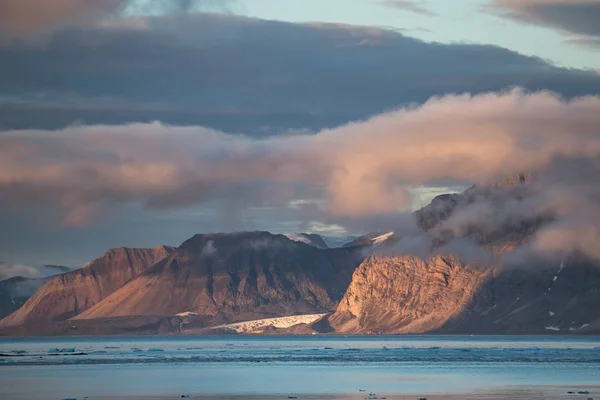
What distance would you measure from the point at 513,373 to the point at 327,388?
41.1m

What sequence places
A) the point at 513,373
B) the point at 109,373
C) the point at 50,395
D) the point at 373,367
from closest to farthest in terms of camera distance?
the point at 50,395
the point at 513,373
the point at 109,373
the point at 373,367

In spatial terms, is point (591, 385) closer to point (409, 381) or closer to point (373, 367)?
point (409, 381)

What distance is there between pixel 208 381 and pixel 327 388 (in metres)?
21.8

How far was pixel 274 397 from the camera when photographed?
11100 cm

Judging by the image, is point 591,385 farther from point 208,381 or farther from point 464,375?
point 208,381

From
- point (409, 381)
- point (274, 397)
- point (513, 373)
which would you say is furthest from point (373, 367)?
point (274, 397)

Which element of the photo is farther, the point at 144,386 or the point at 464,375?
the point at 464,375

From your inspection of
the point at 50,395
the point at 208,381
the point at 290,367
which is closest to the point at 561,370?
the point at 290,367

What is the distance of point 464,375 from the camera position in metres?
150

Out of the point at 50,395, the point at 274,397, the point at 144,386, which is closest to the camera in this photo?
the point at 274,397

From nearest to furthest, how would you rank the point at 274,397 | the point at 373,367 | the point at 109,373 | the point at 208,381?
1. the point at 274,397
2. the point at 208,381
3. the point at 109,373
4. the point at 373,367

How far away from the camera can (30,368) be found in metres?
189

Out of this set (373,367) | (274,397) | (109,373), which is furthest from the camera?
(373,367)

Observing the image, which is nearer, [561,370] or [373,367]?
[561,370]
